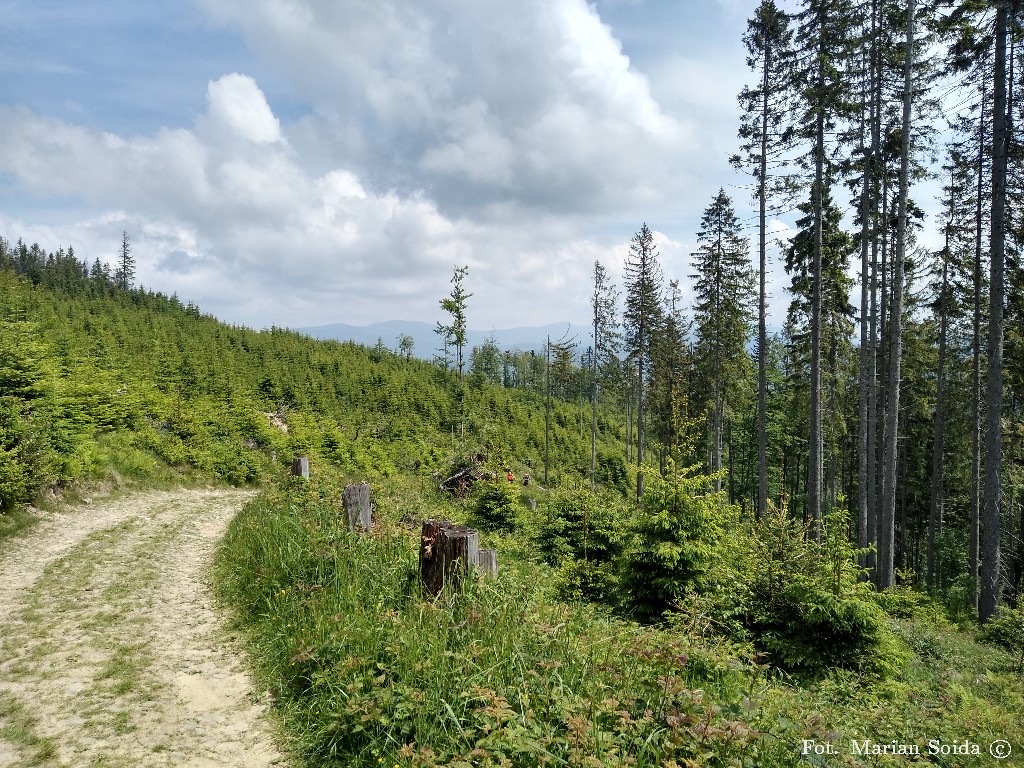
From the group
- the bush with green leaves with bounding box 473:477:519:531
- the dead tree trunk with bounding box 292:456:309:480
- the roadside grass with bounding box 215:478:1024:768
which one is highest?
the dead tree trunk with bounding box 292:456:309:480

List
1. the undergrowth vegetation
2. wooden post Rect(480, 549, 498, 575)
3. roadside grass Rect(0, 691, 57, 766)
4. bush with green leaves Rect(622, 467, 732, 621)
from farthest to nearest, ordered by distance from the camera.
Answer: the undergrowth vegetation, bush with green leaves Rect(622, 467, 732, 621), wooden post Rect(480, 549, 498, 575), roadside grass Rect(0, 691, 57, 766)

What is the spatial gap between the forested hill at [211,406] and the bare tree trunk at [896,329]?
1127 centimetres

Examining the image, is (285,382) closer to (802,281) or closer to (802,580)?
(802,281)

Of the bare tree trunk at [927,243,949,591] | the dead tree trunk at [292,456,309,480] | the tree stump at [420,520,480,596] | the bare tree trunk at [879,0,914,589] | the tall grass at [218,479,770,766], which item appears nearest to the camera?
the tall grass at [218,479,770,766]

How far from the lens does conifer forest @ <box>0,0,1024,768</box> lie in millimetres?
3342

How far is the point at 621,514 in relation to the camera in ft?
30.4

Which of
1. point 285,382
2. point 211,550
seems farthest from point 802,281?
point 285,382

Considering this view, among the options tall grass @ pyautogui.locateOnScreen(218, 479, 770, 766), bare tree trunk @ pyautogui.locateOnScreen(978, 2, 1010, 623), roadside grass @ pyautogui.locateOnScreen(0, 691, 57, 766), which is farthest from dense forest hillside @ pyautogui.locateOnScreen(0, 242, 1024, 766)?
bare tree trunk @ pyautogui.locateOnScreen(978, 2, 1010, 623)

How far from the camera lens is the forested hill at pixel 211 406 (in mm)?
9836

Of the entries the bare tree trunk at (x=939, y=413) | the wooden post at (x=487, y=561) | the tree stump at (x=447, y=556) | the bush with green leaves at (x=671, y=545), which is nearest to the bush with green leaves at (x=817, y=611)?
the bush with green leaves at (x=671, y=545)

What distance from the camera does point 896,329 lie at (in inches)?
513

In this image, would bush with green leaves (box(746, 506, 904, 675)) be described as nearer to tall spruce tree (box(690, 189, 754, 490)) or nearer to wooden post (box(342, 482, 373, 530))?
wooden post (box(342, 482, 373, 530))

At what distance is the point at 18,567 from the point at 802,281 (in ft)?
73.6

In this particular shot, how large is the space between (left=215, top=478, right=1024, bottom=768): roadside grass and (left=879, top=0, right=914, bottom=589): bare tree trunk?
8634 millimetres
